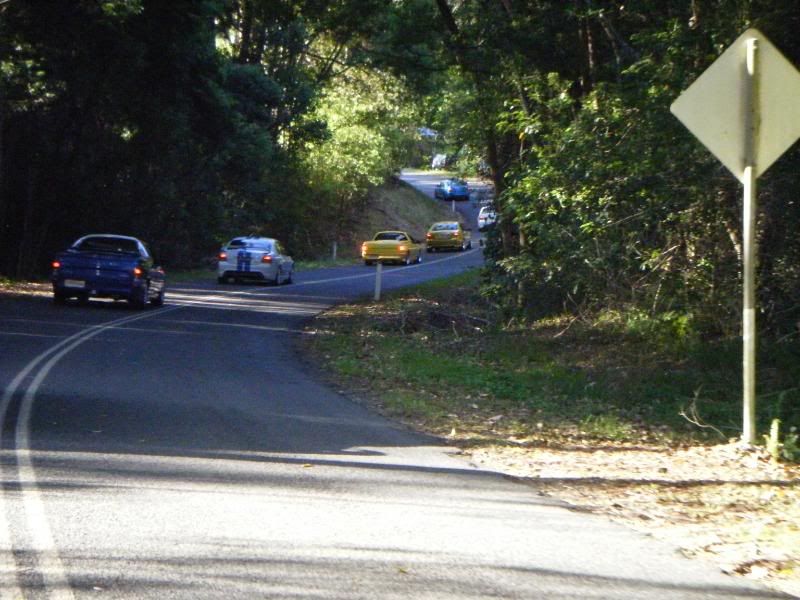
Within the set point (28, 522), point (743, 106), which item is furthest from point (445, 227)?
point (28, 522)

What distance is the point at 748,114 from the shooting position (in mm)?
9414

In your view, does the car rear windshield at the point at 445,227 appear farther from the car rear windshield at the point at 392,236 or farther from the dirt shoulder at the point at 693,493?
the dirt shoulder at the point at 693,493

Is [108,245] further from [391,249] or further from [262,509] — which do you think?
[391,249]

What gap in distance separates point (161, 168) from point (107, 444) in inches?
1135

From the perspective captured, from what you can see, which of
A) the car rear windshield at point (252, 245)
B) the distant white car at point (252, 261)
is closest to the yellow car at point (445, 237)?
the distant white car at point (252, 261)

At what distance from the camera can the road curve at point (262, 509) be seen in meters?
6.14

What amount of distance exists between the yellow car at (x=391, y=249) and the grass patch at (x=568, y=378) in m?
28.9

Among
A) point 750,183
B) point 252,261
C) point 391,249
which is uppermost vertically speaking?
point 750,183

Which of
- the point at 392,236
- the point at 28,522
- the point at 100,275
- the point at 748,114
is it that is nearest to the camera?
the point at 28,522

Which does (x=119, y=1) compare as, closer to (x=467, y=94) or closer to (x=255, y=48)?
(x=467, y=94)

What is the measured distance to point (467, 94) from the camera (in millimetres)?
22438

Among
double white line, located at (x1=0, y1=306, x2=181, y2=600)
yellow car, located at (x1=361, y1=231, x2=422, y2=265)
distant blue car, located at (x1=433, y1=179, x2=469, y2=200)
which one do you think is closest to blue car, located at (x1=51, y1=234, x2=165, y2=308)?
double white line, located at (x1=0, y1=306, x2=181, y2=600)

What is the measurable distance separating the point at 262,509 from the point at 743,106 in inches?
203

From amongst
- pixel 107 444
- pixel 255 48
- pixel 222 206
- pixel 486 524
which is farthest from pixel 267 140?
pixel 486 524
